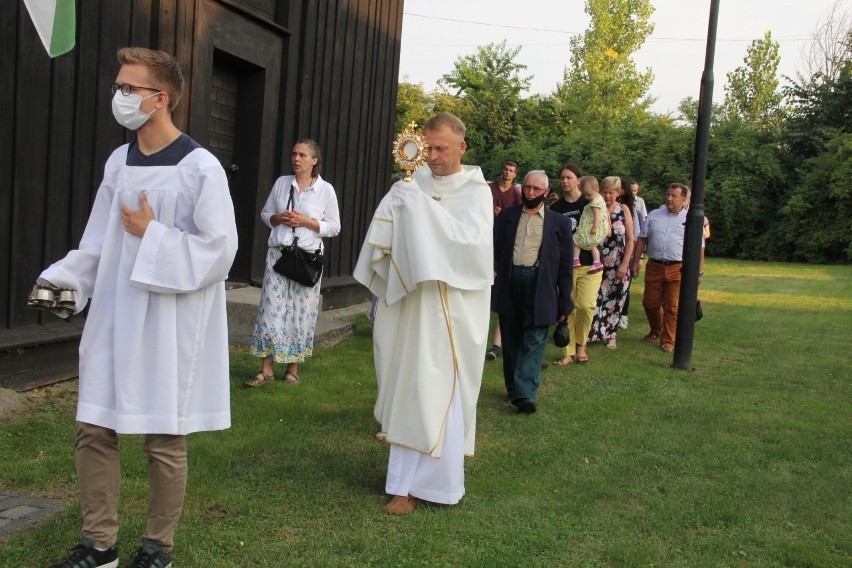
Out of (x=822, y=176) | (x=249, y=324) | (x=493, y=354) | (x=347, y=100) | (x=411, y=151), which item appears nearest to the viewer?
(x=411, y=151)

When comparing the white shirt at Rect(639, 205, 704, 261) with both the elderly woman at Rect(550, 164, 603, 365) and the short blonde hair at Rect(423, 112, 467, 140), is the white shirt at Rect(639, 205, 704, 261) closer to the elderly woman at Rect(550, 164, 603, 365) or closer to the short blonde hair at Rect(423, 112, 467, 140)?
the elderly woman at Rect(550, 164, 603, 365)

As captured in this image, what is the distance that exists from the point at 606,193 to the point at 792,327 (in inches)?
200

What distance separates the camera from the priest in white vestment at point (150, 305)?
337 centimetres

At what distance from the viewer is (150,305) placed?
135 inches

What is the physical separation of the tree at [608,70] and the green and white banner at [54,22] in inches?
1636

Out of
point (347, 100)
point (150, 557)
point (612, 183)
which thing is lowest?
point (150, 557)

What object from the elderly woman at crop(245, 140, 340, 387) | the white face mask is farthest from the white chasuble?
the elderly woman at crop(245, 140, 340, 387)

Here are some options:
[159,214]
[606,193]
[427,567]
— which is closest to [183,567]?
[427,567]

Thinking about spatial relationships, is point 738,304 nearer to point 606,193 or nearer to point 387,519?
point 606,193

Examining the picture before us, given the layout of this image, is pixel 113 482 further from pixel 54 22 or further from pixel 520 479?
pixel 520 479

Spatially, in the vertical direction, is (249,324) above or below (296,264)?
below

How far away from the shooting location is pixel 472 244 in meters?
4.75

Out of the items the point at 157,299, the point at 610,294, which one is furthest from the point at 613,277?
the point at 157,299

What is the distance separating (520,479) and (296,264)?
9.58 feet
